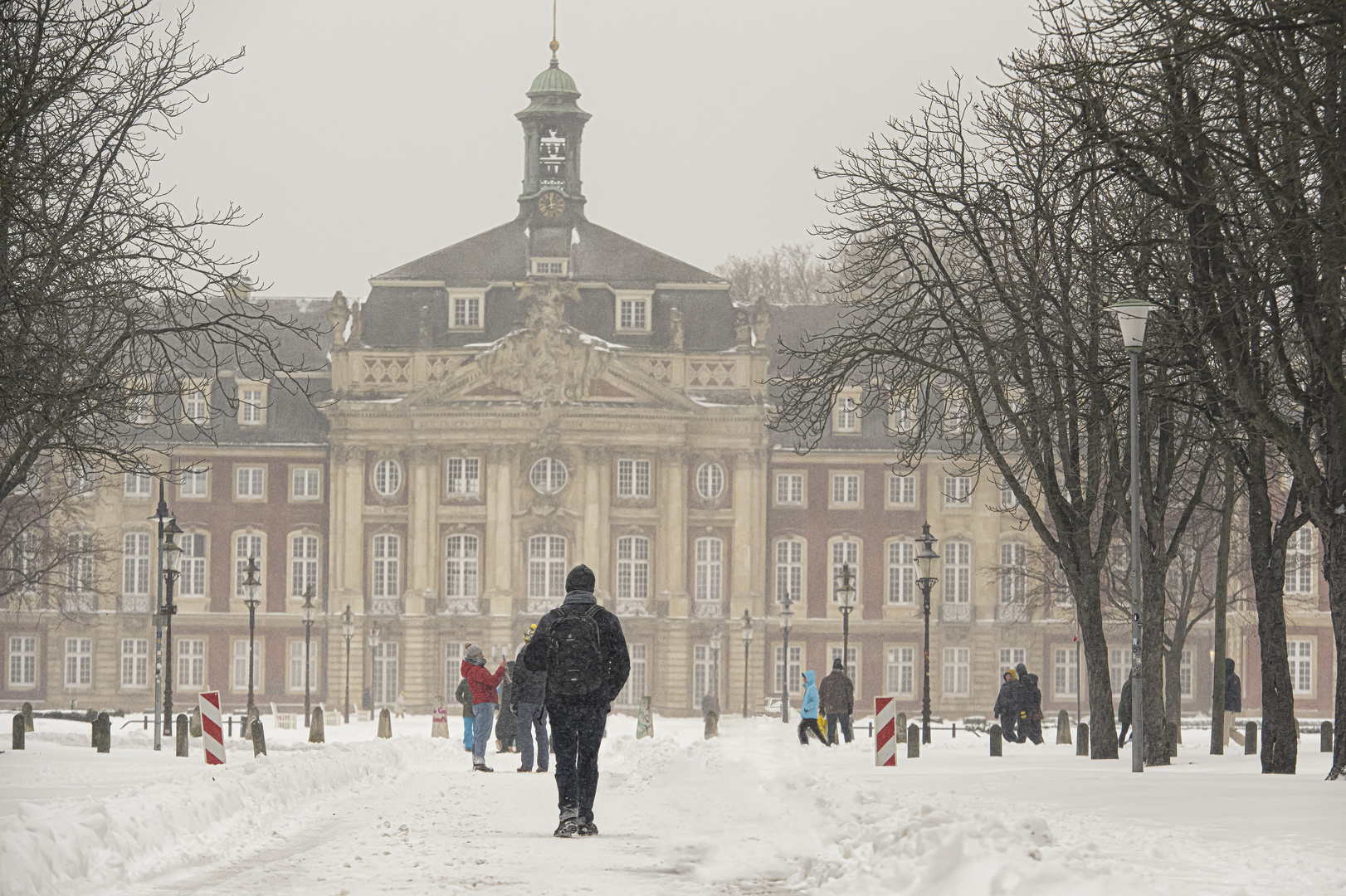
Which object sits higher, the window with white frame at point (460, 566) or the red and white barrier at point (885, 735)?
the window with white frame at point (460, 566)

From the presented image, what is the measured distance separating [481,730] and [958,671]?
151 feet

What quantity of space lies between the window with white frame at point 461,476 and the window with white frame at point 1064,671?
2102 centimetres

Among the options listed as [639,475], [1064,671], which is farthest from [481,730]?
[1064,671]

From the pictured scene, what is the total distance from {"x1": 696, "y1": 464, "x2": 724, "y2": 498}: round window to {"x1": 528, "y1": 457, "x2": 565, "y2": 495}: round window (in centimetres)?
475

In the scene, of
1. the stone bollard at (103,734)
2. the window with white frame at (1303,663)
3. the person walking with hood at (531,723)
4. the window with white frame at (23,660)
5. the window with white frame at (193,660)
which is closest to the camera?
the person walking with hood at (531,723)

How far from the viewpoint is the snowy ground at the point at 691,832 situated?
10789 millimetres

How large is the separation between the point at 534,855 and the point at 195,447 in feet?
196

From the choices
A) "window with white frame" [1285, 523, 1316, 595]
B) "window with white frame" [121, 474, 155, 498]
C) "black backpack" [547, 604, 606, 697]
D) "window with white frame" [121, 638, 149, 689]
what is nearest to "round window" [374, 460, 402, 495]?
"window with white frame" [121, 474, 155, 498]

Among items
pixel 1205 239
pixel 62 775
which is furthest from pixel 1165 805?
pixel 62 775

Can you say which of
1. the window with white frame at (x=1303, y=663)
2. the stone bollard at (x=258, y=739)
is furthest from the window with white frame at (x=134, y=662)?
the stone bollard at (x=258, y=739)

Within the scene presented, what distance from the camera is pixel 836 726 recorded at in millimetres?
33250

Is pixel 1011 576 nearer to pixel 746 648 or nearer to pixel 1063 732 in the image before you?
pixel 746 648

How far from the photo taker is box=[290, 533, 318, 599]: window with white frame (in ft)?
228

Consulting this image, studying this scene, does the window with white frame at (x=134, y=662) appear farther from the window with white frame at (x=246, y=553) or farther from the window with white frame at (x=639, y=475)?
the window with white frame at (x=639, y=475)
